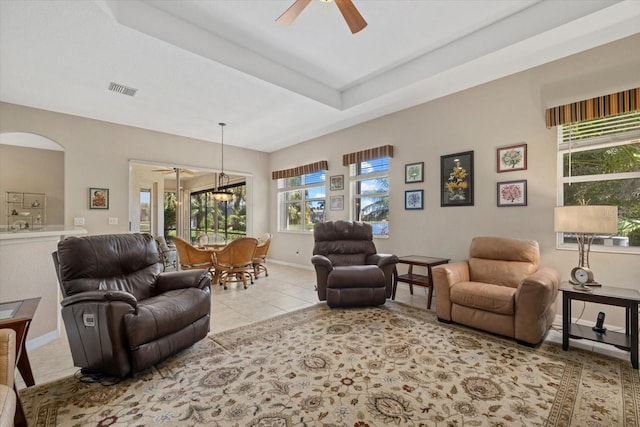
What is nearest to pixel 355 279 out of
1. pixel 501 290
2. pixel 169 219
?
pixel 501 290

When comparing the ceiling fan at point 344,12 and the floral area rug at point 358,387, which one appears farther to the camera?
the ceiling fan at point 344,12

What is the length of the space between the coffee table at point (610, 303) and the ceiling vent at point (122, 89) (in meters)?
5.59

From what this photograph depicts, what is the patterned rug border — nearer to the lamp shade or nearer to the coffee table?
the coffee table

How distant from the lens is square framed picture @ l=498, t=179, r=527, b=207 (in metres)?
3.50

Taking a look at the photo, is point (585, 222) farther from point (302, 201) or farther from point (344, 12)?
point (302, 201)

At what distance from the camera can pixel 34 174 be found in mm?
6203

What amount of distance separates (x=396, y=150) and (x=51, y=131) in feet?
18.8

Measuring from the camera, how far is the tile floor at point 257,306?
2.34 m

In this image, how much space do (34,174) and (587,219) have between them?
9.35 m

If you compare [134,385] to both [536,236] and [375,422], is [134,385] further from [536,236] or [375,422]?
[536,236]

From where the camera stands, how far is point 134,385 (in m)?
2.03

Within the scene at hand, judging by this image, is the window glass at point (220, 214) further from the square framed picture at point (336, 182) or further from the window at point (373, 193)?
the window at point (373, 193)

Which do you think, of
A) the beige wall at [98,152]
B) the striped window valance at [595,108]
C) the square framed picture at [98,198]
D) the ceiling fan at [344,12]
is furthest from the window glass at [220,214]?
the striped window valance at [595,108]

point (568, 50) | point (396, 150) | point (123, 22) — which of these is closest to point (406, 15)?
point (568, 50)
